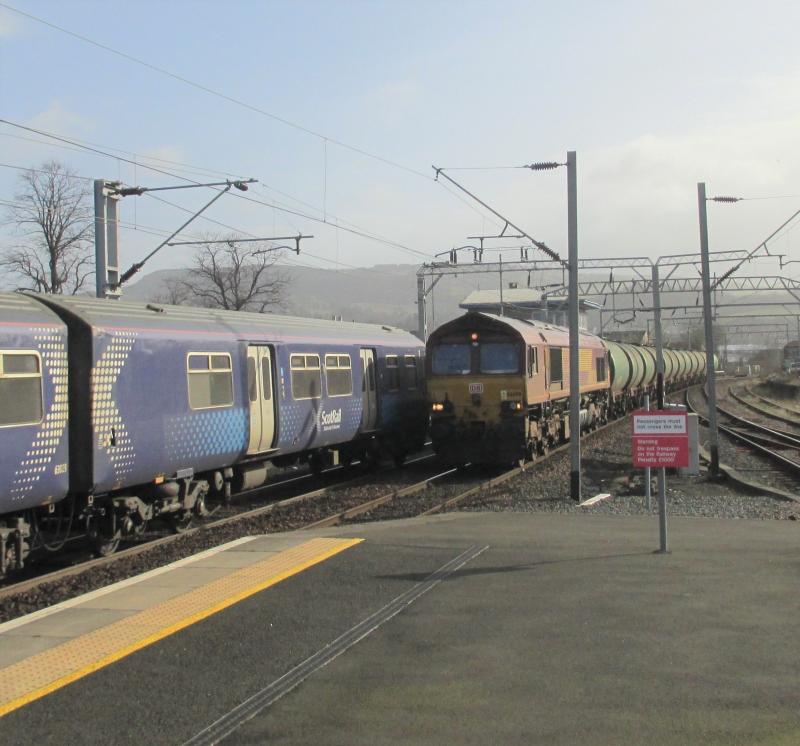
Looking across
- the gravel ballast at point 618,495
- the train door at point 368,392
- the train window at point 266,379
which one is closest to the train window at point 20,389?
the train window at point 266,379

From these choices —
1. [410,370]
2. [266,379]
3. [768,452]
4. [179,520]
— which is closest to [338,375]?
[266,379]

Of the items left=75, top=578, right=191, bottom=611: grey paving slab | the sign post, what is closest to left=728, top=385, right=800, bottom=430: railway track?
the sign post

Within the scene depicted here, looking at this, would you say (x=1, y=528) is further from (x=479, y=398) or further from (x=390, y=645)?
(x=479, y=398)

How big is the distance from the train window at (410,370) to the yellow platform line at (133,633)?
12.0 meters

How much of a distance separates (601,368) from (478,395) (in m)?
11.8

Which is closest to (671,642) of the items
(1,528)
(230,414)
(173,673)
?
(173,673)

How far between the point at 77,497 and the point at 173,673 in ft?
17.1

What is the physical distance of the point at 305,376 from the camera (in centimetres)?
1619

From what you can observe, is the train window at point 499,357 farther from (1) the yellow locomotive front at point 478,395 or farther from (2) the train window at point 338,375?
(2) the train window at point 338,375

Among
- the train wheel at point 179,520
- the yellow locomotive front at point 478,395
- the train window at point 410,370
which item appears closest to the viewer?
the train wheel at point 179,520

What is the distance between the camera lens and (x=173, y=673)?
19.2 feet

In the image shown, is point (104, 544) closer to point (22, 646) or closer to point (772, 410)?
point (22, 646)

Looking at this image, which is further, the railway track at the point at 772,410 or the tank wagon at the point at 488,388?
the railway track at the point at 772,410

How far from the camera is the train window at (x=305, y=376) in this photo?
51.8ft
